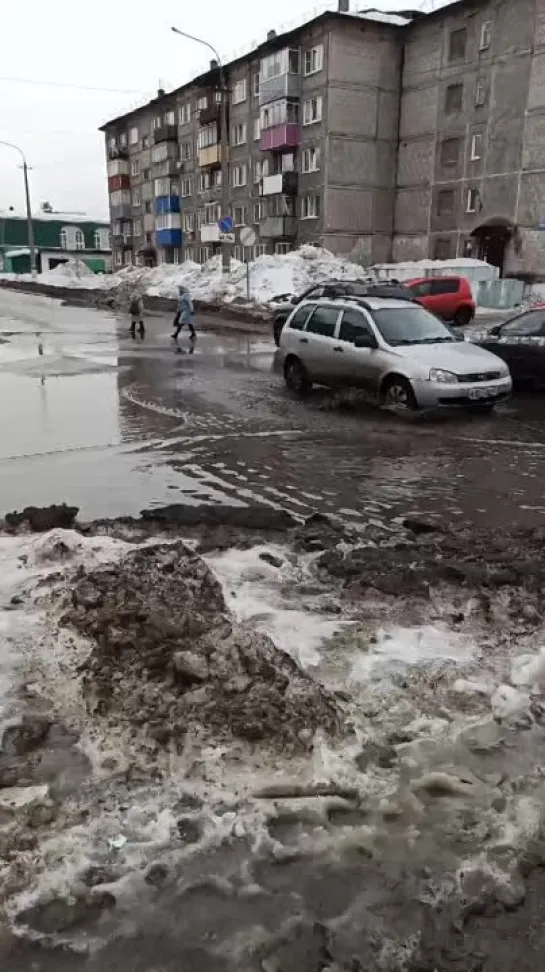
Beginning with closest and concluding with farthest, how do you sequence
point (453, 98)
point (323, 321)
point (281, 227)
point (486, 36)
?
point (323, 321), point (486, 36), point (453, 98), point (281, 227)

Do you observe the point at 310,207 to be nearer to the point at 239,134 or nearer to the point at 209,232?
the point at 239,134

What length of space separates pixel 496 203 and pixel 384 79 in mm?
11677

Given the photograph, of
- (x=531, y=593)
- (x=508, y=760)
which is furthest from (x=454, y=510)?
(x=508, y=760)

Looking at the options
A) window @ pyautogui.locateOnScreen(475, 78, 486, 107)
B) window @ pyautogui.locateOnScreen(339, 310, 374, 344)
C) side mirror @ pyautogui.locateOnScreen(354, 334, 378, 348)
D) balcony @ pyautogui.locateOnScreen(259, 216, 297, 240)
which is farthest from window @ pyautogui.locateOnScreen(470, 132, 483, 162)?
side mirror @ pyautogui.locateOnScreen(354, 334, 378, 348)

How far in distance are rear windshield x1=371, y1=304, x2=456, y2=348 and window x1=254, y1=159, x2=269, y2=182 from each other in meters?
41.3

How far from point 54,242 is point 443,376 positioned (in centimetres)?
9017

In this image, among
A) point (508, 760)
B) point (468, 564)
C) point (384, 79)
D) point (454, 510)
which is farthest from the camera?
point (384, 79)

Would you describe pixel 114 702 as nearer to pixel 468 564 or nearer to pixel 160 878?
pixel 160 878

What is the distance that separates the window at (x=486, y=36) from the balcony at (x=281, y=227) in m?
13.9

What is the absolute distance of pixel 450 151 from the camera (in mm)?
41031

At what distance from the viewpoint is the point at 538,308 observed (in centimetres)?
1339

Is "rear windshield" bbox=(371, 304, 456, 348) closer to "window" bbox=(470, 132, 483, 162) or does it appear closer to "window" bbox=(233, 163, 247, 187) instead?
"window" bbox=(470, 132, 483, 162)

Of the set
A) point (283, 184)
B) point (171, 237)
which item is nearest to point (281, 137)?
point (283, 184)

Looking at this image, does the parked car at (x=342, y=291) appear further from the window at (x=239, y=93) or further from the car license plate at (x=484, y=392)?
the window at (x=239, y=93)
